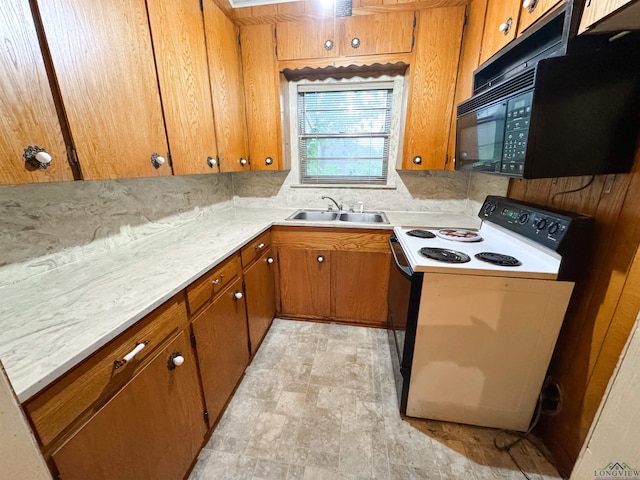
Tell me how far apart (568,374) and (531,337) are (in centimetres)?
24

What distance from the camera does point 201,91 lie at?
1.53 meters

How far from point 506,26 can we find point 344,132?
1281 mm

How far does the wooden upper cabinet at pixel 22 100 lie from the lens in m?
0.68

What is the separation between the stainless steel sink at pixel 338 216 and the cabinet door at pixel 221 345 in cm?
101

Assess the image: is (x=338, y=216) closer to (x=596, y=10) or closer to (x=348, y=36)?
(x=348, y=36)

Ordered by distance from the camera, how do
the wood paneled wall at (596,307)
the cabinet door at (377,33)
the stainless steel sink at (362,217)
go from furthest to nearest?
the stainless steel sink at (362,217)
the cabinet door at (377,33)
the wood paneled wall at (596,307)

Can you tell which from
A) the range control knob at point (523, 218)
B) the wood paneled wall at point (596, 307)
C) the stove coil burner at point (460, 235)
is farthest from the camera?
the stove coil burner at point (460, 235)

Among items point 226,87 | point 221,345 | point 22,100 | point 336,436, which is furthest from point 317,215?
point 22,100

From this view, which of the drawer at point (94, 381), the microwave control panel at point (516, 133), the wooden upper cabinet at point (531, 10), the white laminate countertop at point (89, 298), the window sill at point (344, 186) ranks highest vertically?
the wooden upper cabinet at point (531, 10)

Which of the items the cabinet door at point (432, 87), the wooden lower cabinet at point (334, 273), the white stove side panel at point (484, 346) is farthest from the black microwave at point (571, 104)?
the wooden lower cabinet at point (334, 273)

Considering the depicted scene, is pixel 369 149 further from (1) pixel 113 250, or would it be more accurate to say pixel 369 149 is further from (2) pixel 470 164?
(1) pixel 113 250

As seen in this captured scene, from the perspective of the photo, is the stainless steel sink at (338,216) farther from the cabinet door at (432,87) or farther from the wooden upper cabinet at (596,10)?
the wooden upper cabinet at (596,10)

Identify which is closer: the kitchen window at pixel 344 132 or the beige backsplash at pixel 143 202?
the beige backsplash at pixel 143 202

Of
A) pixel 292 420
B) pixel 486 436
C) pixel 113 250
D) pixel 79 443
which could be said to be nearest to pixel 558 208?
pixel 486 436
